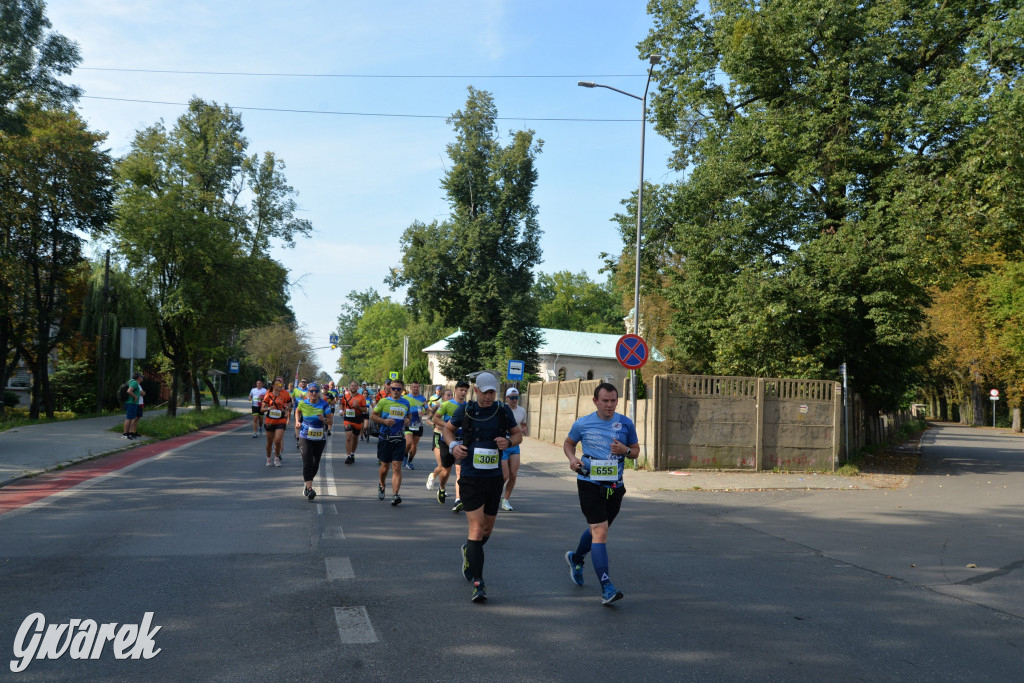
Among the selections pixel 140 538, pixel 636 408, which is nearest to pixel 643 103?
pixel 636 408

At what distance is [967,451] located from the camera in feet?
104

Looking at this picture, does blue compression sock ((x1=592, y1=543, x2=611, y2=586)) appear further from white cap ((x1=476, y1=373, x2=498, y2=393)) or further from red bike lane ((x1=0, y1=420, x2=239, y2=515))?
red bike lane ((x1=0, y1=420, x2=239, y2=515))

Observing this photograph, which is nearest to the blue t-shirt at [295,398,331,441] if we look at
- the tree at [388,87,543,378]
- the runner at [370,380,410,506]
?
the runner at [370,380,410,506]

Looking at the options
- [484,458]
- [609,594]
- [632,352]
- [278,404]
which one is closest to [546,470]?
[632,352]

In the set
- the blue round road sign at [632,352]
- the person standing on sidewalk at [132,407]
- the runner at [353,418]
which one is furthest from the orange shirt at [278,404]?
the blue round road sign at [632,352]

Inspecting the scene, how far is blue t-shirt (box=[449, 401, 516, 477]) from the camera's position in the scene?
701 centimetres

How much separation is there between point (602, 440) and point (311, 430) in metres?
6.74

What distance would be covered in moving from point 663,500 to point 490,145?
137 ft

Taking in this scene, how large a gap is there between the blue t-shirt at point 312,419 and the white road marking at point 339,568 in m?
4.85

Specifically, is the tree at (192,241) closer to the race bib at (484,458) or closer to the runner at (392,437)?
the runner at (392,437)

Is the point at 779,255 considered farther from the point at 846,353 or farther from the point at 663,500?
the point at 663,500

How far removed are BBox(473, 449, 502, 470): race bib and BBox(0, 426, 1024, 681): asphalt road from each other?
1.01 meters

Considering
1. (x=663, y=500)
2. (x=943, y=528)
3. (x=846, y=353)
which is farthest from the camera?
(x=846, y=353)

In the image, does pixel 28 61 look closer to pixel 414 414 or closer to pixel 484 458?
pixel 414 414
